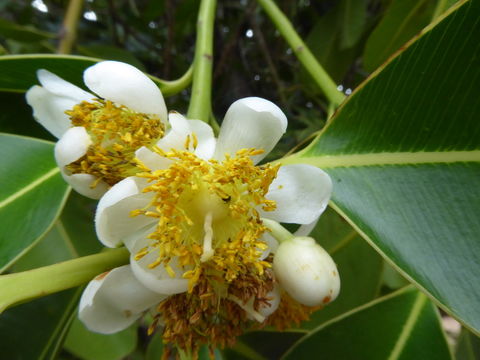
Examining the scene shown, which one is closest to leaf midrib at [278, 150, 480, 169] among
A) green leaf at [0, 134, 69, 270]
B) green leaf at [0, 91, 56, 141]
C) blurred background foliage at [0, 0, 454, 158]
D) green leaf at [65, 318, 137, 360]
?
green leaf at [0, 134, 69, 270]

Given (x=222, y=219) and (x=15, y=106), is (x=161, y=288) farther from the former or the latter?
(x=15, y=106)

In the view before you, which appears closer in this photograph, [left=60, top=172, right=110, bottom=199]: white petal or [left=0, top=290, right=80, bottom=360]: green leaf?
[left=60, top=172, right=110, bottom=199]: white petal

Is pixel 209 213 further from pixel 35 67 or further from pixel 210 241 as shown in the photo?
pixel 35 67

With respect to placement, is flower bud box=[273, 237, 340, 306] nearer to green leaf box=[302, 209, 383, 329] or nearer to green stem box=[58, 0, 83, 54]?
green leaf box=[302, 209, 383, 329]

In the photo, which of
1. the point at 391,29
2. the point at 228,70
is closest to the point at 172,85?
the point at 391,29

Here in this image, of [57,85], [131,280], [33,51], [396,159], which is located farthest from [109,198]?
[33,51]

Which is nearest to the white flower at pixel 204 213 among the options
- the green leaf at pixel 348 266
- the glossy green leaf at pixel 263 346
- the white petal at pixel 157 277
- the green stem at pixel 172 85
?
the white petal at pixel 157 277
